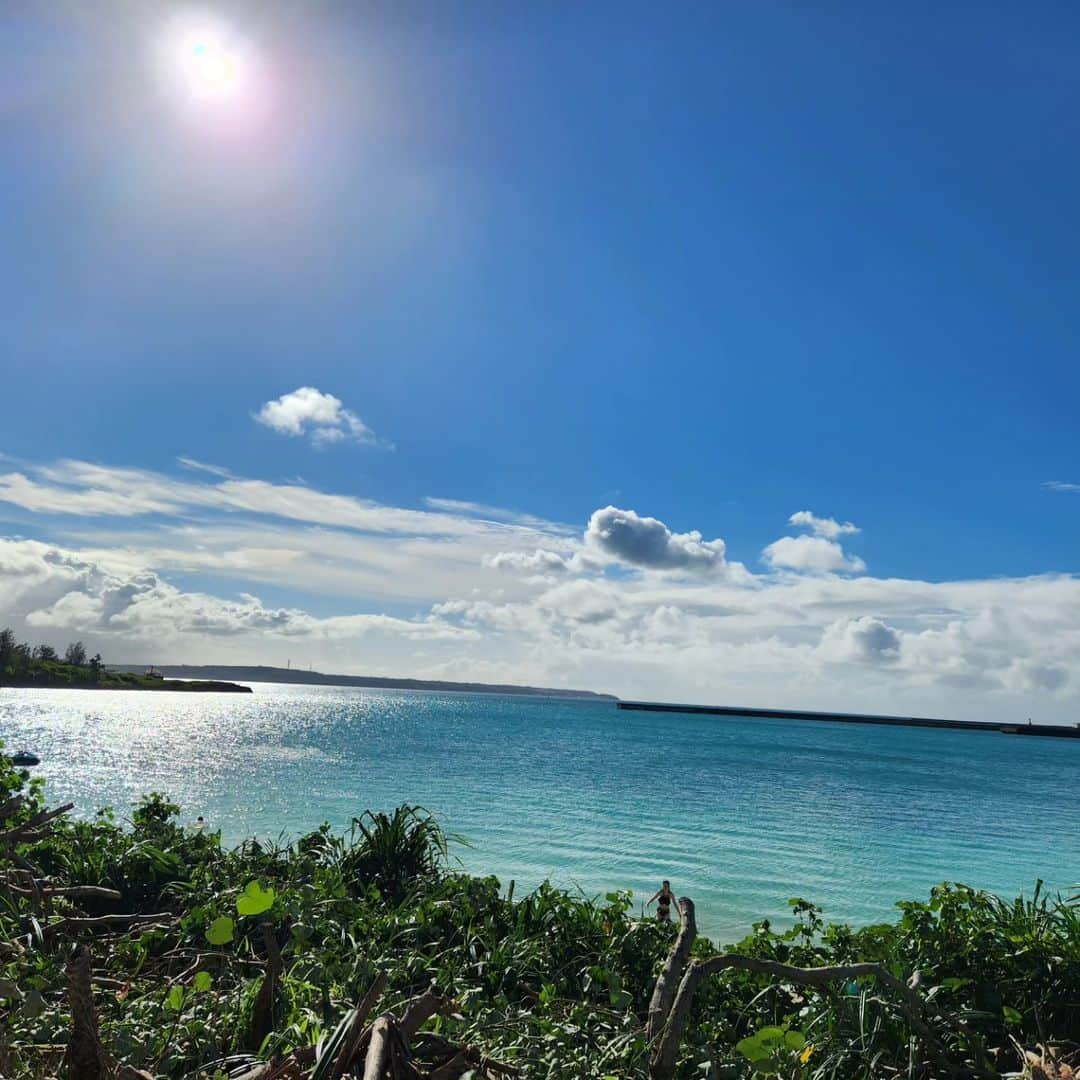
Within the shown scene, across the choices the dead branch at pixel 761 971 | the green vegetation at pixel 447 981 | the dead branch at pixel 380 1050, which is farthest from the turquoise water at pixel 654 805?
the dead branch at pixel 380 1050

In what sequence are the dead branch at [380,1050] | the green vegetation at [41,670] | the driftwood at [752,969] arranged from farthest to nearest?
1. the green vegetation at [41,670]
2. the driftwood at [752,969]
3. the dead branch at [380,1050]

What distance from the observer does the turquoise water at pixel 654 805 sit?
20891 millimetres

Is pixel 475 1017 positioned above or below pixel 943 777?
above

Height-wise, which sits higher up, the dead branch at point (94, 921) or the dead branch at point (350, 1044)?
the dead branch at point (350, 1044)

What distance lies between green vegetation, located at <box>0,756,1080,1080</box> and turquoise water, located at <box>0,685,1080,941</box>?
3.41 m

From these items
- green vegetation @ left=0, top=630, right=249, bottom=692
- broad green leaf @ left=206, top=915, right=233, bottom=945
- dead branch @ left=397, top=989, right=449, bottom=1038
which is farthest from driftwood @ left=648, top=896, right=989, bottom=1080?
green vegetation @ left=0, top=630, right=249, bottom=692

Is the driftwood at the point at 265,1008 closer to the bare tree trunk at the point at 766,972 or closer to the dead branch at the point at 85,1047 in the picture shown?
the dead branch at the point at 85,1047

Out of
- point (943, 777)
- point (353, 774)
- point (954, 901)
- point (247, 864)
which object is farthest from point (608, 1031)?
point (943, 777)

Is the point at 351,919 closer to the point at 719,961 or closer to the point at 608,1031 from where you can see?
the point at 608,1031

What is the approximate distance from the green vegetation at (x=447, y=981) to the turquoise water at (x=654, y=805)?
3.41 m

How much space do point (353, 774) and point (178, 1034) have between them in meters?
44.3

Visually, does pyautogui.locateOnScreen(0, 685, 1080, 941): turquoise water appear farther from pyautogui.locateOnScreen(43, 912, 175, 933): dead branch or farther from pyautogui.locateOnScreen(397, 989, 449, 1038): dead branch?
pyautogui.locateOnScreen(397, 989, 449, 1038): dead branch

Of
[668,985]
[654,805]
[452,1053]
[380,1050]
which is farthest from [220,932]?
[654,805]

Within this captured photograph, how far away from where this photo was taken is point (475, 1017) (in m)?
4.14
